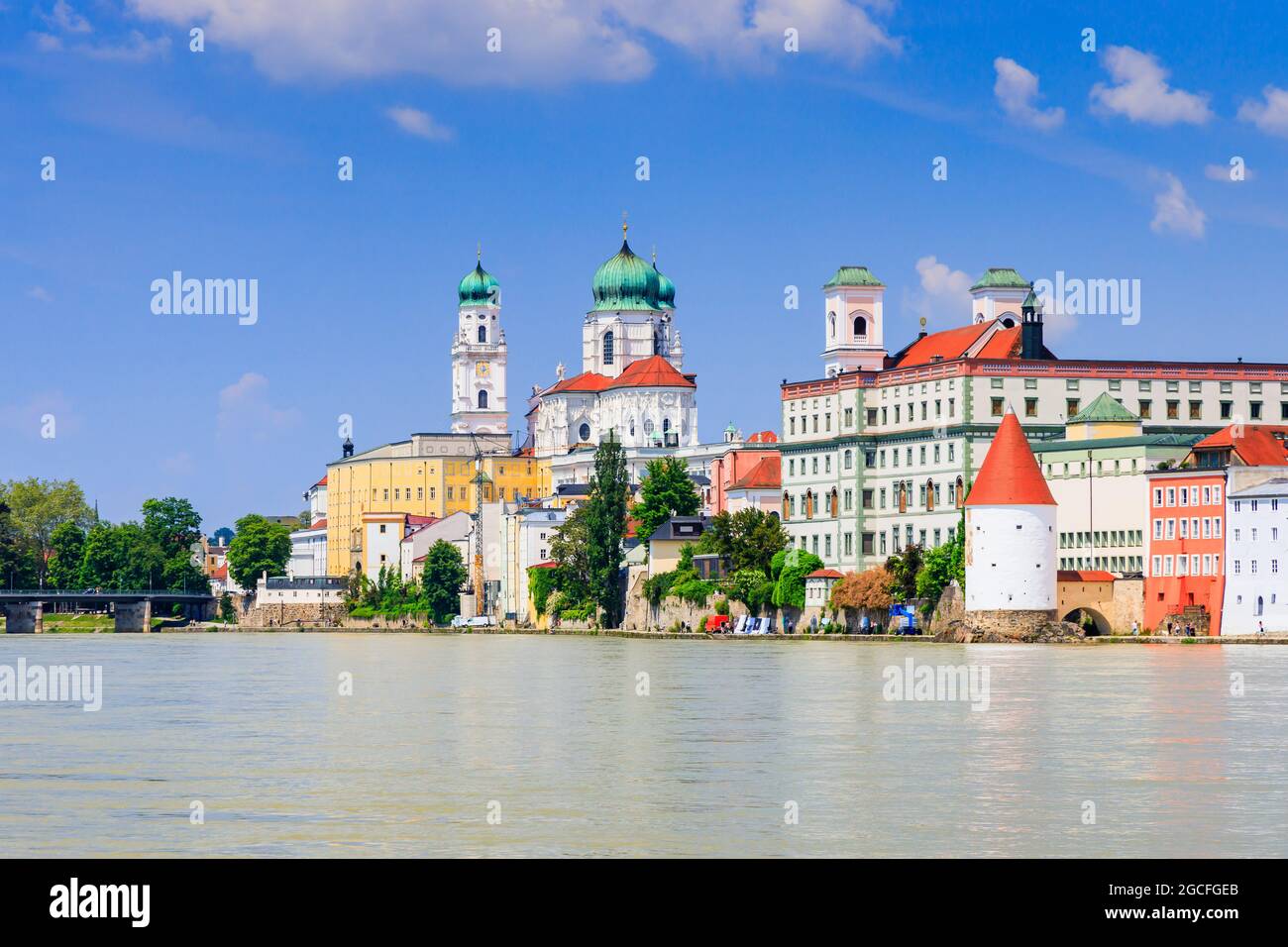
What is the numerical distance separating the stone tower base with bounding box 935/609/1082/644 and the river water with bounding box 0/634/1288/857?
85.0 ft

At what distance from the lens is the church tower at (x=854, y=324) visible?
116688mm

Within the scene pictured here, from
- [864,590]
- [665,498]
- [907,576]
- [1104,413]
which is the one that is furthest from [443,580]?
[1104,413]

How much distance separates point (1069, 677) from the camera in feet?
177

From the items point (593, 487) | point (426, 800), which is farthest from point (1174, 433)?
point (426, 800)

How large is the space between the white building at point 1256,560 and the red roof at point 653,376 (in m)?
93.1

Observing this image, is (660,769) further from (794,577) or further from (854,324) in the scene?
(854,324)

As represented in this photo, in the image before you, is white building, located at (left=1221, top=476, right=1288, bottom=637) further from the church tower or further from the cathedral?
the cathedral

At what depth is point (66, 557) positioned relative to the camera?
6580 inches

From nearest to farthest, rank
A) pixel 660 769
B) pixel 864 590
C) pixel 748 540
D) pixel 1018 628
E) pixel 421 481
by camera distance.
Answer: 1. pixel 660 769
2. pixel 1018 628
3. pixel 864 590
4. pixel 748 540
5. pixel 421 481

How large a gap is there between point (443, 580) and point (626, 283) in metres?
45.0

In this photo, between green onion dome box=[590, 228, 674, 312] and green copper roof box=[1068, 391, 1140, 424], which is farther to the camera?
green onion dome box=[590, 228, 674, 312]

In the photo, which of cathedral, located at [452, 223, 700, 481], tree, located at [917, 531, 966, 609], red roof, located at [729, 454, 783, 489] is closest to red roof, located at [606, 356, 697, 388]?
cathedral, located at [452, 223, 700, 481]

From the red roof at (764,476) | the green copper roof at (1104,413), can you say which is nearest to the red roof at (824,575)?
the green copper roof at (1104,413)

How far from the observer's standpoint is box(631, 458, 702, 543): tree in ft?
411
